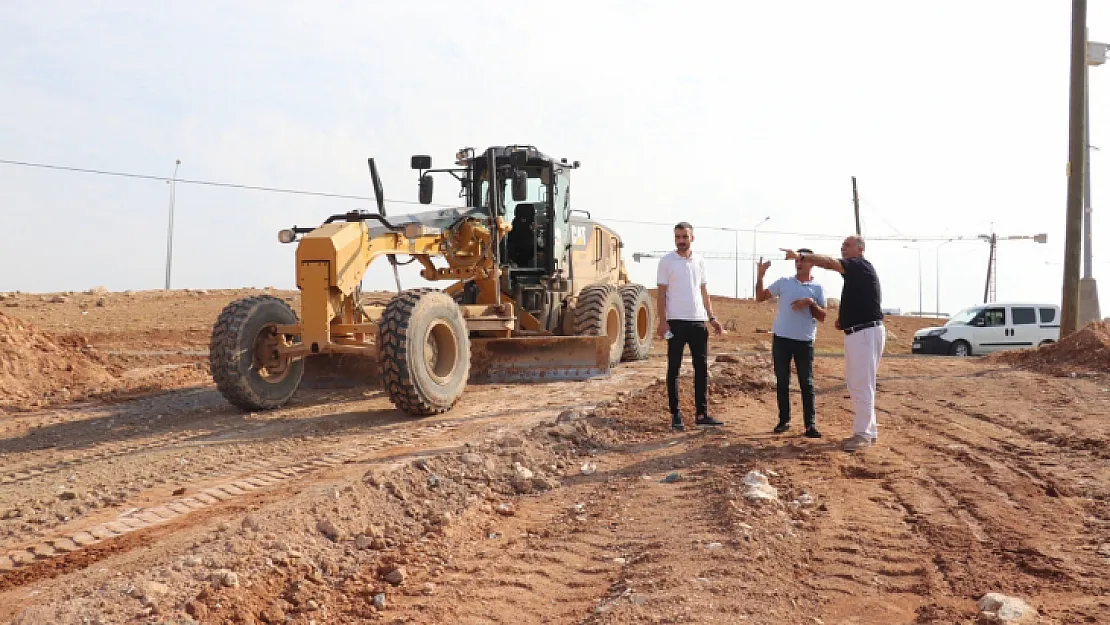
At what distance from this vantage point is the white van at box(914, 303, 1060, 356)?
21.3 metres

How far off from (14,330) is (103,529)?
10.7 m

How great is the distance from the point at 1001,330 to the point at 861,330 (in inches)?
643

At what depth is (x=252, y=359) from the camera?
9.14 m

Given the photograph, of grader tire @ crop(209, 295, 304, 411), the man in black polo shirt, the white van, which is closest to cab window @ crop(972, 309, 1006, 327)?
the white van

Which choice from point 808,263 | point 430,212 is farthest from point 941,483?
point 430,212

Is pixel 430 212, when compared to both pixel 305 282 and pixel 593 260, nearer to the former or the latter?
pixel 305 282

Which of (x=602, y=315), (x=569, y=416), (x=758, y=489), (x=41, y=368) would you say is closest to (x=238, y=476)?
(x=569, y=416)

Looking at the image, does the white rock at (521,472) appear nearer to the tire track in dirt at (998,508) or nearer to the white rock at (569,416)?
the white rock at (569,416)

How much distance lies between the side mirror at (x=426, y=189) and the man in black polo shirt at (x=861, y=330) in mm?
5888

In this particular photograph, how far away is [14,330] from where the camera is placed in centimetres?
1407

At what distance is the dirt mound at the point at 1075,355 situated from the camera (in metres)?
13.6

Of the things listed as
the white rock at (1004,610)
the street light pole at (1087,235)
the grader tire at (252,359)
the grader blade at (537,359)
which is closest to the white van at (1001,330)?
the street light pole at (1087,235)

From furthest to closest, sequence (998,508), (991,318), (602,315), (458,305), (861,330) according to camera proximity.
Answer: (991,318)
(602,315)
(458,305)
(861,330)
(998,508)

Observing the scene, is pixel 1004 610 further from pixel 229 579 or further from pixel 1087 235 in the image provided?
pixel 1087 235
